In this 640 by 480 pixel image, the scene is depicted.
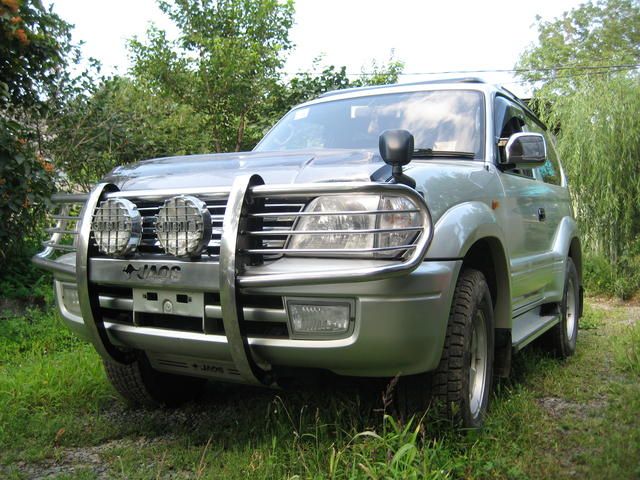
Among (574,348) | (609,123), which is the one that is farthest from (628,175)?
(574,348)

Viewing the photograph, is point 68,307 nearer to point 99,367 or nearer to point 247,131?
point 99,367

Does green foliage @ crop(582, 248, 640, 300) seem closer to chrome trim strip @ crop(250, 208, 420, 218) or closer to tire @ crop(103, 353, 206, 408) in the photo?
tire @ crop(103, 353, 206, 408)

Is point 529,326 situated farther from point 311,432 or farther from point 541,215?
point 311,432

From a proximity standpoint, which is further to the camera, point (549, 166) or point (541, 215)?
point (549, 166)

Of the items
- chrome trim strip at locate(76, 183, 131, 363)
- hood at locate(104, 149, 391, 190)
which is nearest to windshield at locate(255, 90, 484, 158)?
hood at locate(104, 149, 391, 190)

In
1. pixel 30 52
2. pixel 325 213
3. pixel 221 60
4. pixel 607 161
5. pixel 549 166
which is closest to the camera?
pixel 325 213

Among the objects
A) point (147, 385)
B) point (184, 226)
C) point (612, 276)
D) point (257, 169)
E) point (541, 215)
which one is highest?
point (257, 169)

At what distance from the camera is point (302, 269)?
2293 millimetres

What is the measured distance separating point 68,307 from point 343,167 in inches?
63.2

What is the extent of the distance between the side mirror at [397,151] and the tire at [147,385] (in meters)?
1.62

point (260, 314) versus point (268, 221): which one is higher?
point (268, 221)

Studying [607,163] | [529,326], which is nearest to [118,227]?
[529,326]

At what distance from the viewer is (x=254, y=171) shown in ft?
8.83

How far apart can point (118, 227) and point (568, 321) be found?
3879 millimetres
